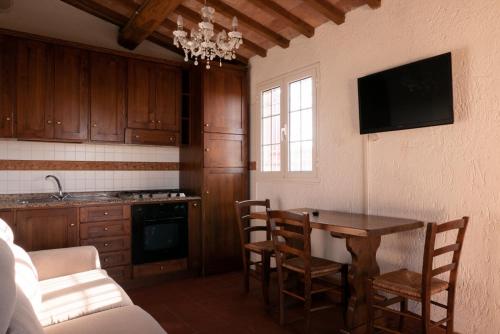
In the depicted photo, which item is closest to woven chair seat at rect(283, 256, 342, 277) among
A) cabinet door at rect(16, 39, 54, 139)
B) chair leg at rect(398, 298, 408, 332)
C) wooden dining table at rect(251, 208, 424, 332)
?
wooden dining table at rect(251, 208, 424, 332)

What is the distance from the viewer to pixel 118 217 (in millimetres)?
3566

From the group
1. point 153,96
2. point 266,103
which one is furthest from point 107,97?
point 266,103

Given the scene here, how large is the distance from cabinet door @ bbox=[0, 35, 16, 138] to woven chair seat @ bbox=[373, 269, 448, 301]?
138 inches

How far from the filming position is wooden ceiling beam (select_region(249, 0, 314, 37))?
3.23 m

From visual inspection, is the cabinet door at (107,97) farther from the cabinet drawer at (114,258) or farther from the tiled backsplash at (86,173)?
the cabinet drawer at (114,258)

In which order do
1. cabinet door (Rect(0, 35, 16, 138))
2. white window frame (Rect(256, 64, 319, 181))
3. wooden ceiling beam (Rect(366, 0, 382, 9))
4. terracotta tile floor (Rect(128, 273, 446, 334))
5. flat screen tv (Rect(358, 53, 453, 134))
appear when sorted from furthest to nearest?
1. white window frame (Rect(256, 64, 319, 181))
2. cabinet door (Rect(0, 35, 16, 138))
3. wooden ceiling beam (Rect(366, 0, 382, 9))
4. terracotta tile floor (Rect(128, 273, 446, 334))
5. flat screen tv (Rect(358, 53, 453, 134))

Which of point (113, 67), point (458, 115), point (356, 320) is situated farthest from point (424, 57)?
point (113, 67)

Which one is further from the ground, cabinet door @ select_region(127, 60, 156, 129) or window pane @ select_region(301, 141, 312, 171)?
cabinet door @ select_region(127, 60, 156, 129)

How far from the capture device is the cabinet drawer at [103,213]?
340cm

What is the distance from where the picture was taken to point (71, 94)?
3.59 meters

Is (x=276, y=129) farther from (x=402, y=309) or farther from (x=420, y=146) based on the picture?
(x=402, y=309)

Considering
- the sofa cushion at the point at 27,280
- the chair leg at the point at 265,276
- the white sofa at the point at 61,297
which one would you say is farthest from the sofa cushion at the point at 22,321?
the chair leg at the point at 265,276

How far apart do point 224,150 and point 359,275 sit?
88.8 inches

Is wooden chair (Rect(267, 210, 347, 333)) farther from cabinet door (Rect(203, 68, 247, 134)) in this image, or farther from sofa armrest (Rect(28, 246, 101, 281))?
cabinet door (Rect(203, 68, 247, 134))
